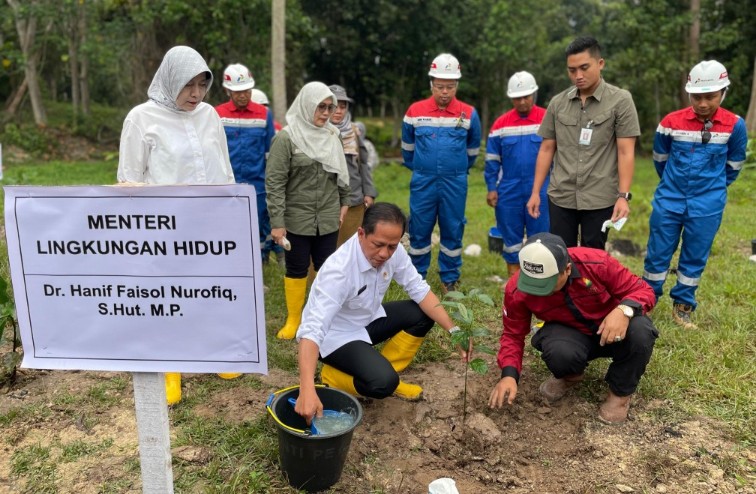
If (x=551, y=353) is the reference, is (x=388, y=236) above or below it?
above

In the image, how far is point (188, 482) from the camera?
2.45 metres

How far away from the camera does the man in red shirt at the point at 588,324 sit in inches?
109

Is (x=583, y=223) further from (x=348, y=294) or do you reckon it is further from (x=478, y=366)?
(x=348, y=294)

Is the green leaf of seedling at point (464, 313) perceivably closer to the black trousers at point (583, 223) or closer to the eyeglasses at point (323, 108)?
the black trousers at point (583, 223)

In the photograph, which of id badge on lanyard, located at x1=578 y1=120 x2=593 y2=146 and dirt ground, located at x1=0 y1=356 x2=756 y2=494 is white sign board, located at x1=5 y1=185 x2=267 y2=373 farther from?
id badge on lanyard, located at x1=578 y1=120 x2=593 y2=146

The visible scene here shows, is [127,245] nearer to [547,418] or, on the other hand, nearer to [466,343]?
[466,343]

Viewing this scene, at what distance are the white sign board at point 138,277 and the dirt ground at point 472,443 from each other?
88cm

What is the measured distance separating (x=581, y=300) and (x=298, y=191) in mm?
1894

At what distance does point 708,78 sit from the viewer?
368 cm

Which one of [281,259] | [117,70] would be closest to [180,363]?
[281,259]

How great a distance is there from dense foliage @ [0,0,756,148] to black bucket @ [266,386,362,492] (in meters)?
11.0

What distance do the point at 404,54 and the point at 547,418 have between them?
56.6 ft

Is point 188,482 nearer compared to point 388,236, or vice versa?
point 188,482

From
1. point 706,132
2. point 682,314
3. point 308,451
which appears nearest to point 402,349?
point 308,451
